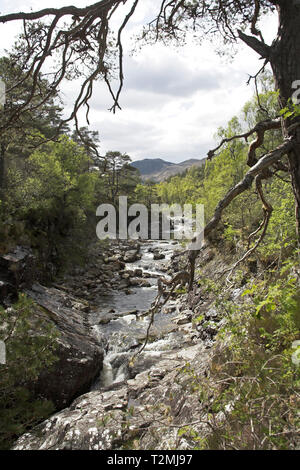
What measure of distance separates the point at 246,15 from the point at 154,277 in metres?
16.3

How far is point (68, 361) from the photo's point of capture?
7320mm

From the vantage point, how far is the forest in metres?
2.70

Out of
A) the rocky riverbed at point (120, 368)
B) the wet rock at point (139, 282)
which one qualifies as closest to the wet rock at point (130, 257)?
the wet rock at point (139, 282)

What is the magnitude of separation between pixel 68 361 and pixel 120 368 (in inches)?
75.1

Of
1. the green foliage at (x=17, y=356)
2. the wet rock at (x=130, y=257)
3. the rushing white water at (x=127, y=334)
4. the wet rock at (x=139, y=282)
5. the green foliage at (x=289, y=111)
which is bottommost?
the rushing white water at (x=127, y=334)

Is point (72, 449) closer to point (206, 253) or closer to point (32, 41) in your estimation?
point (32, 41)

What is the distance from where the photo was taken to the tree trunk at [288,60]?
2.76 m

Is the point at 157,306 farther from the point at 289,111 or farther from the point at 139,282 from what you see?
the point at 139,282

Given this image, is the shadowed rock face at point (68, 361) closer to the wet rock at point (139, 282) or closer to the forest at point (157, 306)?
the forest at point (157, 306)

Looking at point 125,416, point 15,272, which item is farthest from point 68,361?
point 15,272

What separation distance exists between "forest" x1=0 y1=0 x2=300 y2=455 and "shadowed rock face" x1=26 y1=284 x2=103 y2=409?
0.04 metres

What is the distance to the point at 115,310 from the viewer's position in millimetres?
13445

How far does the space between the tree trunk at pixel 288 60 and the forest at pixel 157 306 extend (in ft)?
0.04
